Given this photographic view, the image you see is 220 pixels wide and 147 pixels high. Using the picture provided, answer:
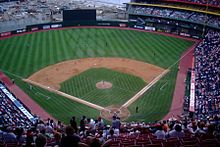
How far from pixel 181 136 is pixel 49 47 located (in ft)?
128

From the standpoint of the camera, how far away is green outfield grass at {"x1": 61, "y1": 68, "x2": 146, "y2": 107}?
116ft

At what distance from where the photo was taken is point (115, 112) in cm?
3272

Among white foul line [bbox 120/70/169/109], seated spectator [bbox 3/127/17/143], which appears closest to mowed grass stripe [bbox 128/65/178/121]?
white foul line [bbox 120/70/169/109]

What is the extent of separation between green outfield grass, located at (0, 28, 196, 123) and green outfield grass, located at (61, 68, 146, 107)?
1661mm

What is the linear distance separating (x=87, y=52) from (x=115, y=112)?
732 inches

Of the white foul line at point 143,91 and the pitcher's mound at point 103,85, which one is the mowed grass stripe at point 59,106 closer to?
the white foul line at point 143,91

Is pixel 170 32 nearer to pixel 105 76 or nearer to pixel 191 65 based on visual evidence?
pixel 191 65

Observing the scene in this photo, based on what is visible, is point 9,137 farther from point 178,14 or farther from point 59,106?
point 178,14

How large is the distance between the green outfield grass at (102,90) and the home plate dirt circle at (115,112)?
0.98 metres

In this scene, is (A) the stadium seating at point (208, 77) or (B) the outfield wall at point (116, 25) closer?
(A) the stadium seating at point (208, 77)

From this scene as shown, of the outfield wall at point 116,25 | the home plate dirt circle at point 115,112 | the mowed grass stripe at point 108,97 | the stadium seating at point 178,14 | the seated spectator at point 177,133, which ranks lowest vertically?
the home plate dirt circle at point 115,112

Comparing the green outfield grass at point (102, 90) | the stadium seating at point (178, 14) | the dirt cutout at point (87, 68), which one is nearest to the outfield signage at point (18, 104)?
the dirt cutout at point (87, 68)

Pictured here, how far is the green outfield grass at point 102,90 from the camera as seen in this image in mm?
35281

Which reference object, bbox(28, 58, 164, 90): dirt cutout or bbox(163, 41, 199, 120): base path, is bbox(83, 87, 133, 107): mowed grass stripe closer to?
bbox(28, 58, 164, 90): dirt cutout
